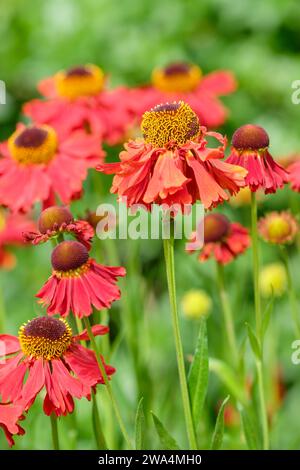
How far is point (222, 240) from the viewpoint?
1074mm

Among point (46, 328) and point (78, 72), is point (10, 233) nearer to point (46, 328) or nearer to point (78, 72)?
point (78, 72)

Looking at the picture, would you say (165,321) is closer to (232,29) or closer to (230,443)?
(230,443)

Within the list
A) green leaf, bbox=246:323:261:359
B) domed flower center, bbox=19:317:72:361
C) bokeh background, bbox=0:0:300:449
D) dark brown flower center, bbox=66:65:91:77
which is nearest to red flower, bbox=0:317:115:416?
domed flower center, bbox=19:317:72:361

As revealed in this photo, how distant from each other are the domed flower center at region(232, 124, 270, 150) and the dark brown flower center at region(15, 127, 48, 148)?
441mm

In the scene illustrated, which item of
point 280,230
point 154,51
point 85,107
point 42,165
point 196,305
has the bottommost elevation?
point 196,305


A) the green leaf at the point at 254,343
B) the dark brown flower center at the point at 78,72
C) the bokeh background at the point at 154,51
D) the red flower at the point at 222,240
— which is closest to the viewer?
the green leaf at the point at 254,343

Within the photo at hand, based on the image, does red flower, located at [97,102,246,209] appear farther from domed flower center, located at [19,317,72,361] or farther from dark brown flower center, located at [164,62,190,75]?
dark brown flower center, located at [164,62,190,75]

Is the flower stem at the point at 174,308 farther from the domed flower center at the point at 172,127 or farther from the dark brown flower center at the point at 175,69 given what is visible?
the dark brown flower center at the point at 175,69

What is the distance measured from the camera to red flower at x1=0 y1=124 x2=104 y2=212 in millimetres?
1146

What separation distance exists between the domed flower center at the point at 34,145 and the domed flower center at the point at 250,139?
44cm

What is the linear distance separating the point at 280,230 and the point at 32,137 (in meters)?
0.40

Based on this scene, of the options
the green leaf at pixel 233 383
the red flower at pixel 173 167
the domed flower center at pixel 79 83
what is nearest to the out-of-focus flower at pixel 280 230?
the green leaf at pixel 233 383

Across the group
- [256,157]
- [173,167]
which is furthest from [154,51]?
[173,167]

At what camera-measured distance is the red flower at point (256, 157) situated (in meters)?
0.82
